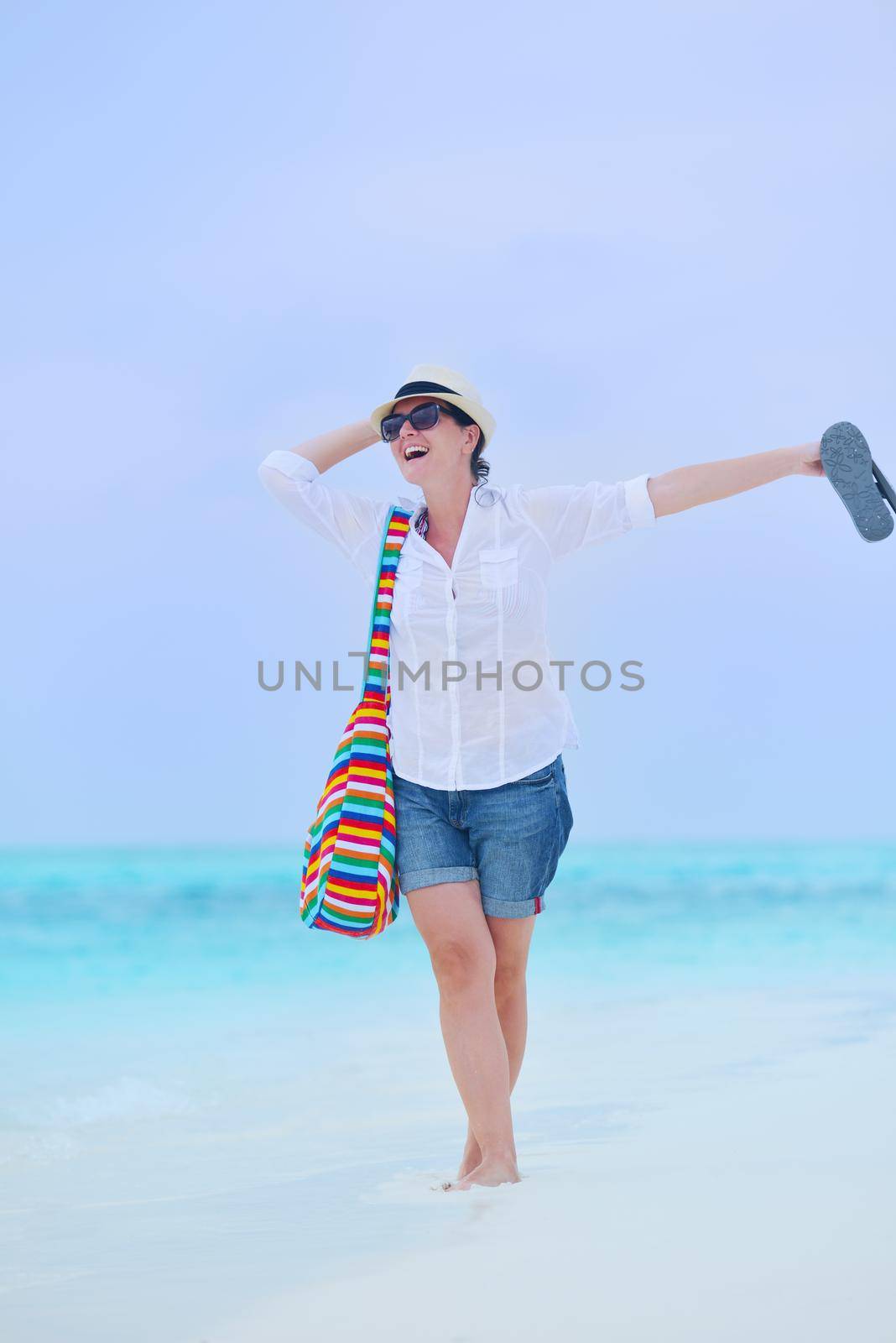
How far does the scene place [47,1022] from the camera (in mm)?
6641

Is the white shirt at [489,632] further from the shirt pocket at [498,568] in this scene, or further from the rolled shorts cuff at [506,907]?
the rolled shorts cuff at [506,907]

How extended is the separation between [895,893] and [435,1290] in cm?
1345

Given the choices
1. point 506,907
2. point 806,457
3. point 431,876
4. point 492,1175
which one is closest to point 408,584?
point 431,876

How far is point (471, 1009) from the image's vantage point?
2740 mm

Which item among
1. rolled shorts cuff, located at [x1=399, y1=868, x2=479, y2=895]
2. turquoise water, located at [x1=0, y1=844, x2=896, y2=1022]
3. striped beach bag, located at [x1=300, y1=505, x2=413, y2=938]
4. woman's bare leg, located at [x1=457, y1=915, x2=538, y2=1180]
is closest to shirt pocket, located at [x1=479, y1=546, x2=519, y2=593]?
striped beach bag, located at [x1=300, y1=505, x2=413, y2=938]

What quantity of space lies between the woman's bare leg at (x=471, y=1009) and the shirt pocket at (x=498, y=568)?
0.67 m

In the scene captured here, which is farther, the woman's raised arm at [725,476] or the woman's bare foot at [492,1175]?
the woman's raised arm at [725,476]

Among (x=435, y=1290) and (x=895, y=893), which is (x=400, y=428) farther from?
(x=895, y=893)

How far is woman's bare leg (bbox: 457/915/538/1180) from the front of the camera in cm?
287

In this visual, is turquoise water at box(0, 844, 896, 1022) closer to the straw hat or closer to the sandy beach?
the sandy beach

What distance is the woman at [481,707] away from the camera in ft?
9.01

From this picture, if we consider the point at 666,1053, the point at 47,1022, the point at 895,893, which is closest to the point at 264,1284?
the point at 666,1053

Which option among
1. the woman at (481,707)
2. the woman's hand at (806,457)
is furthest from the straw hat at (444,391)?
the woman's hand at (806,457)

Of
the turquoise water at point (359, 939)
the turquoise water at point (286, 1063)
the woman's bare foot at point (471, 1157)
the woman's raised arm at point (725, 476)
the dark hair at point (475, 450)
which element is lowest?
the turquoise water at point (359, 939)
